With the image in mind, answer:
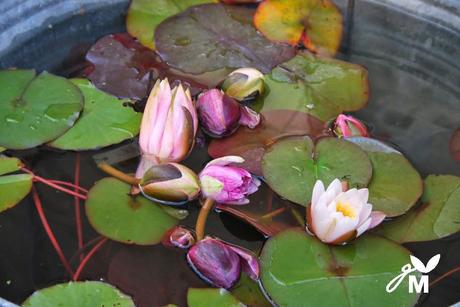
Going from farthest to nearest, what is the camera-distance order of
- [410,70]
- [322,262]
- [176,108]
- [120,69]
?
[410,70], [120,69], [176,108], [322,262]

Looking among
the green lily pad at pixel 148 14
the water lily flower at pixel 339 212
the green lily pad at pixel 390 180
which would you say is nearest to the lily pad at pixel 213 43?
the green lily pad at pixel 148 14

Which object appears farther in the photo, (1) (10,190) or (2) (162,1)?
(2) (162,1)

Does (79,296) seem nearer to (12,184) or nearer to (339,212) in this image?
(12,184)

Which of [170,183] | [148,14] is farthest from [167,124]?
[148,14]

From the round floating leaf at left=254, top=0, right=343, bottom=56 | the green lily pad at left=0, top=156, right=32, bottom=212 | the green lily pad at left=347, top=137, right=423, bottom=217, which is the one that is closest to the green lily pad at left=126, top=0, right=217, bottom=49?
the round floating leaf at left=254, top=0, right=343, bottom=56

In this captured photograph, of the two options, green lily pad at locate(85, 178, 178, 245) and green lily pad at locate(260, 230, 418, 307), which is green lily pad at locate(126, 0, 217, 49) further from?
green lily pad at locate(260, 230, 418, 307)

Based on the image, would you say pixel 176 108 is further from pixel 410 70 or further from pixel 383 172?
pixel 410 70

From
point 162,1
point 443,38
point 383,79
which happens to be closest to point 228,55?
point 162,1
